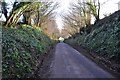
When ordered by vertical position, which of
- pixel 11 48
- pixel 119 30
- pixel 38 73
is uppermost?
pixel 119 30

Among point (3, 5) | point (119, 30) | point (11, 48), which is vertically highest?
point (3, 5)

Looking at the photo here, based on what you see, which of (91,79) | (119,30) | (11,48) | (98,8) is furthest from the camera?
(98,8)

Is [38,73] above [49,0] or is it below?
below

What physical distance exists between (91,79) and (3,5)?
16887 millimetres

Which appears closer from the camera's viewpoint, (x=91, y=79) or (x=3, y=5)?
(x=91, y=79)

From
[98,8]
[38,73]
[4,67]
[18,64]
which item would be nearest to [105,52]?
[38,73]

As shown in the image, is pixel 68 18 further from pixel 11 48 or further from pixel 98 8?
pixel 11 48

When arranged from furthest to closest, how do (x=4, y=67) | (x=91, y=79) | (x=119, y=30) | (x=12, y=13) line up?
(x=12, y=13)
(x=119, y=30)
(x=4, y=67)
(x=91, y=79)

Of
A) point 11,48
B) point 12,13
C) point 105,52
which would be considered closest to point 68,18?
point 12,13

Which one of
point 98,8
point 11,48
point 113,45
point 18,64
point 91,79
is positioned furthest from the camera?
point 98,8

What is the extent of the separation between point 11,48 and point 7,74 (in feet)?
13.9

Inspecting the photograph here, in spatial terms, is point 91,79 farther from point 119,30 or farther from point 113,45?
point 119,30

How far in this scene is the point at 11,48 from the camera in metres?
16.3

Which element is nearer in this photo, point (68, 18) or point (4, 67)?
point (4, 67)
